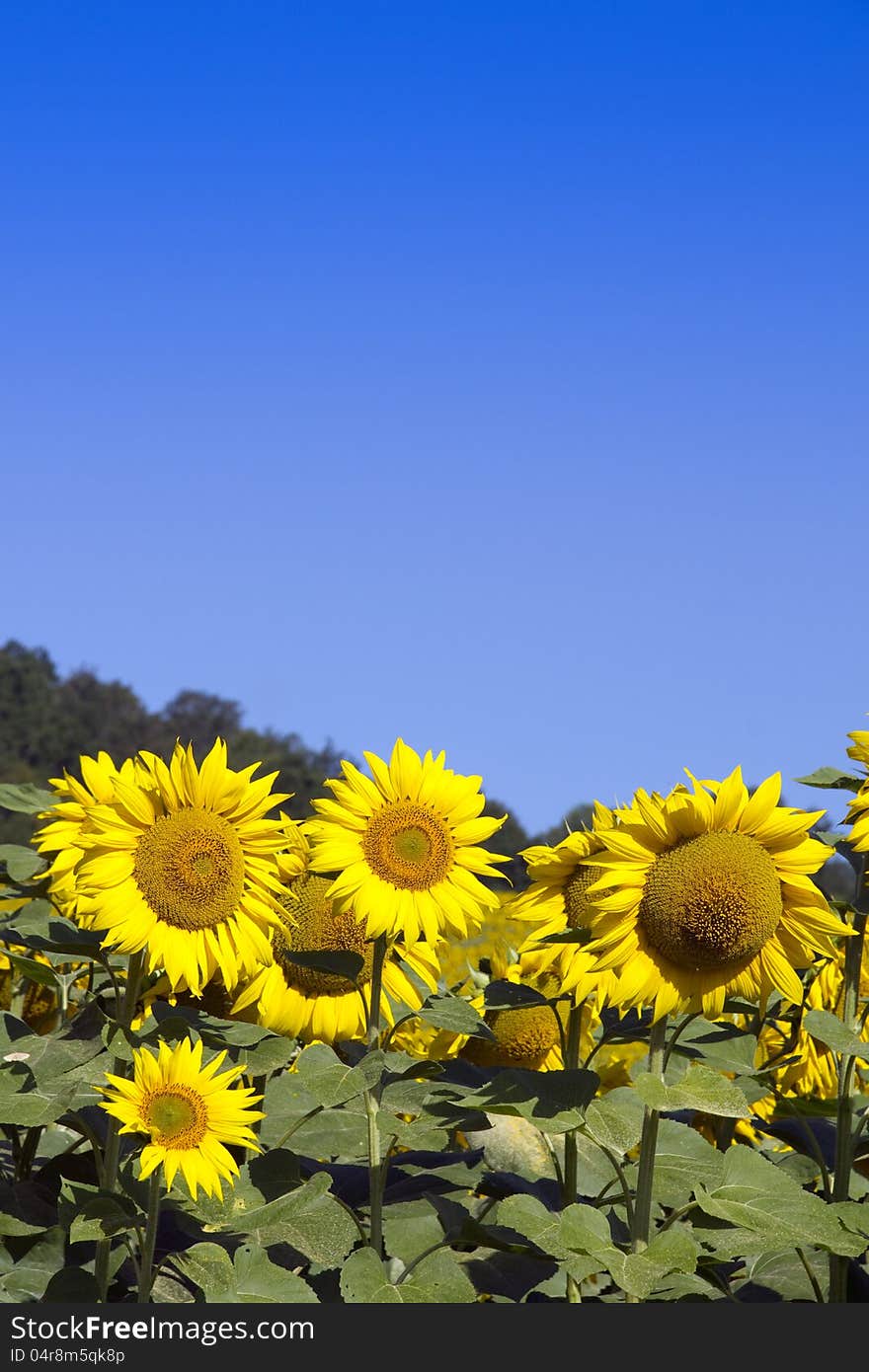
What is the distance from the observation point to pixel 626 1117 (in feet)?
12.8

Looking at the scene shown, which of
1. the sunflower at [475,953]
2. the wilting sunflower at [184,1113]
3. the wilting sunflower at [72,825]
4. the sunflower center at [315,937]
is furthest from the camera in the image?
the sunflower at [475,953]

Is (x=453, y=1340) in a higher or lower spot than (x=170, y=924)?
lower

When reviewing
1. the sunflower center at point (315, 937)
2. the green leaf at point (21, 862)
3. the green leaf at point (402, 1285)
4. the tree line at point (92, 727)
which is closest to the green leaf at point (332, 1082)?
the green leaf at point (402, 1285)

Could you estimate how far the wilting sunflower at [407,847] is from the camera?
13.9 feet

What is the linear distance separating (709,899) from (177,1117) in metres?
1.32

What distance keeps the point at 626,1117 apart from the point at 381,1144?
29.1 inches

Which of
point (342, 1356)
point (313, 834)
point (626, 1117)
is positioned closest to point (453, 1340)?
point (342, 1356)

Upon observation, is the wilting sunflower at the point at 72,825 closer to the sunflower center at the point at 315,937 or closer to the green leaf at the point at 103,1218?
the sunflower center at the point at 315,937

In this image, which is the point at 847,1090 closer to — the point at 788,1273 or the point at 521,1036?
the point at 788,1273

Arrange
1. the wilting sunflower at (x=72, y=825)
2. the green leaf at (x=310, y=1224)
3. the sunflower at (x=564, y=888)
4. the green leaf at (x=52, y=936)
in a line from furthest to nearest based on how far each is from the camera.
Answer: the wilting sunflower at (x=72, y=825) → the sunflower at (x=564, y=888) → the green leaf at (x=52, y=936) → the green leaf at (x=310, y=1224)

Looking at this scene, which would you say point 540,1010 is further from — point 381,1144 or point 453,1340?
point 453,1340

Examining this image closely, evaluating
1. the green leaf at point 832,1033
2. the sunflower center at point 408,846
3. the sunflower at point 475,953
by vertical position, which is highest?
the sunflower at point 475,953

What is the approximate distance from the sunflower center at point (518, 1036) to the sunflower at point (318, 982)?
1.76ft

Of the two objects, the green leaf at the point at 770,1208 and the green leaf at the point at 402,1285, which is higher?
the green leaf at the point at 770,1208
